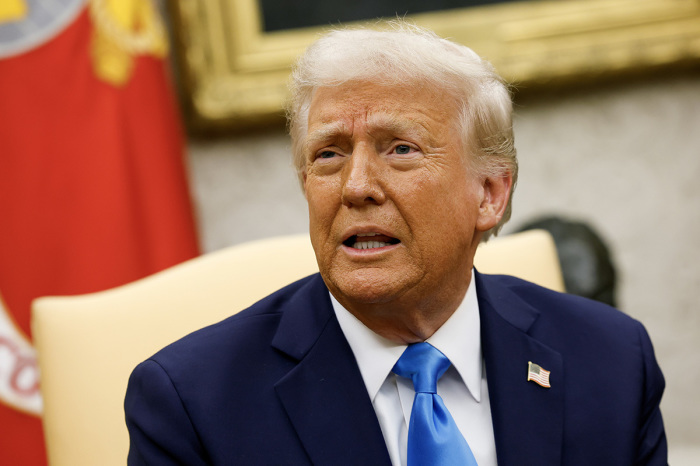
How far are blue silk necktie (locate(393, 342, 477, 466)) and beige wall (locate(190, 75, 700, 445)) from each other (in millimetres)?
1801

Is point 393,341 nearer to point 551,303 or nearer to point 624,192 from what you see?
point 551,303

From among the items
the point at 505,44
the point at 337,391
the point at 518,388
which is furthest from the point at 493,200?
the point at 505,44

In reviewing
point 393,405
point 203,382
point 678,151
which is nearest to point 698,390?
point 678,151

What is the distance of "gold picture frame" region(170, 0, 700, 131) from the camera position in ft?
9.94

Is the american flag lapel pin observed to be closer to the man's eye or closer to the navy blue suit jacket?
the navy blue suit jacket

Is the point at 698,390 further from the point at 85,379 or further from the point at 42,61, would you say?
the point at 42,61

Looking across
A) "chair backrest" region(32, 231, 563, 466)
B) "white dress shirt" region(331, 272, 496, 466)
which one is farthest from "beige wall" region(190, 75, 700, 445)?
"white dress shirt" region(331, 272, 496, 466)

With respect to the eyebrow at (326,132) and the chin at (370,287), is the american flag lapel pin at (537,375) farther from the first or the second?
the eyebrow at (326,132)

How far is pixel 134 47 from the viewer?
8.77ft

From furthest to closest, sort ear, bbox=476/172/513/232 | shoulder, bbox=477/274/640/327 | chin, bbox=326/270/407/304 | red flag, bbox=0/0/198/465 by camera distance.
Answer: red flag, bbox=0/0/198/465, shoulder, bbox=477/274/640/327, ear, bbox=476/172/513/232, chin, bbox=326/270/407/304

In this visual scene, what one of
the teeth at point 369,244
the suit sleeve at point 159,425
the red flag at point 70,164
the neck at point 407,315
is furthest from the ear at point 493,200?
the red flag at point 70,164

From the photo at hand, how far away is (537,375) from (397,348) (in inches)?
11.9

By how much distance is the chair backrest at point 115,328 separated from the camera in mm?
1626

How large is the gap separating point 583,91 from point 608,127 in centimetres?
19
